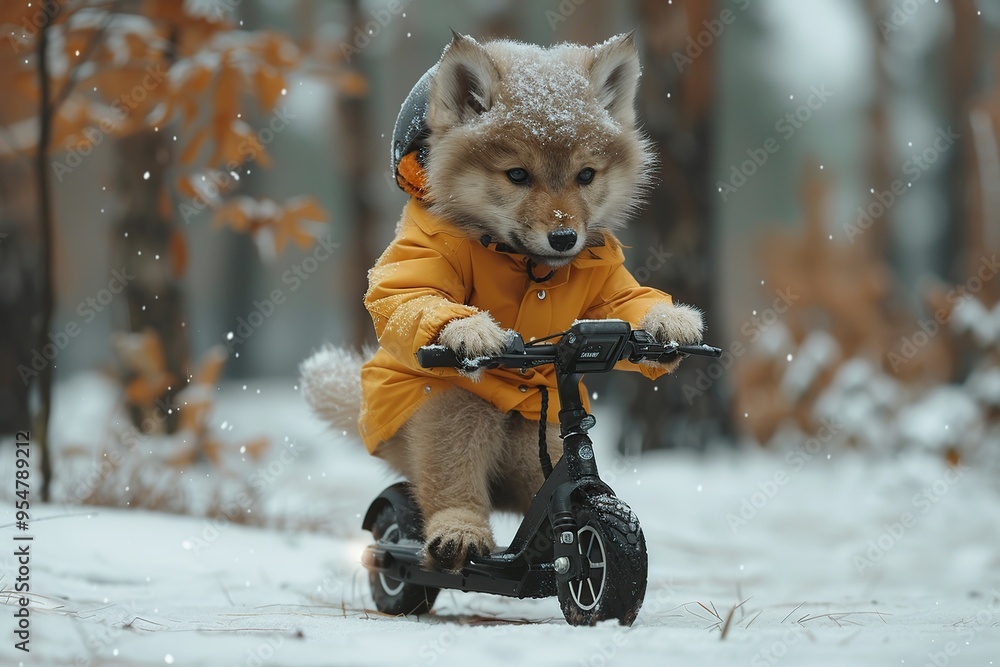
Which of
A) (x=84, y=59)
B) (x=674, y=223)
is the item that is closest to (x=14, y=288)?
(x=84, y=59)

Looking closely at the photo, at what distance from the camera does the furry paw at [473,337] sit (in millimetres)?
2814

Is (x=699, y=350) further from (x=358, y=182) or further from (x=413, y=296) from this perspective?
(x=358, y=182)

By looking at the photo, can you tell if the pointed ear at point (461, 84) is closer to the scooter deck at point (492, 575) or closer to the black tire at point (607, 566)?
the black tire at point (607, 566)

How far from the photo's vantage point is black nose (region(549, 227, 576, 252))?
9.66 ft

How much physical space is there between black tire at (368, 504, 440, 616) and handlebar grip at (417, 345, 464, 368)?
0.96 meters

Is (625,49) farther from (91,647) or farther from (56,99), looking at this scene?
(56,99)

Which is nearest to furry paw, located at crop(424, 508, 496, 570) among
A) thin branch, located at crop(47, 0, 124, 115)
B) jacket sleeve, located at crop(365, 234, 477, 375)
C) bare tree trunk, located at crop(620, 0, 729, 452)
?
jacket sleeve, located at crop(365, 234, 477, 375)

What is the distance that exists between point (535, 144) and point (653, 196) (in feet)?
14.2

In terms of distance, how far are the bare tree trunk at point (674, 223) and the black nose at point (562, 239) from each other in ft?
14.2

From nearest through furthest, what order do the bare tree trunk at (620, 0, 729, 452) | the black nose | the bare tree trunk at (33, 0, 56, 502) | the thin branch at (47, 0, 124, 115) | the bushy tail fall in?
the black nose, the bushy tail, the bare tree trunk at (33, 0, 56, 502), the thin branch at (47, 0, 124, 115), the bare tree trunk at (620, 0, 729, 452)

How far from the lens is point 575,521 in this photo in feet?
9.52

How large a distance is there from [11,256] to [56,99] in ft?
9.42

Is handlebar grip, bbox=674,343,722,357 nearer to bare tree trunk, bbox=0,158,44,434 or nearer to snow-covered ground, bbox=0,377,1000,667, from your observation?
snow-covered ground, bbox=0,377,1000,667

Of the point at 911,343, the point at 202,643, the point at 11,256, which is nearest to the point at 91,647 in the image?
the point at 202,643
